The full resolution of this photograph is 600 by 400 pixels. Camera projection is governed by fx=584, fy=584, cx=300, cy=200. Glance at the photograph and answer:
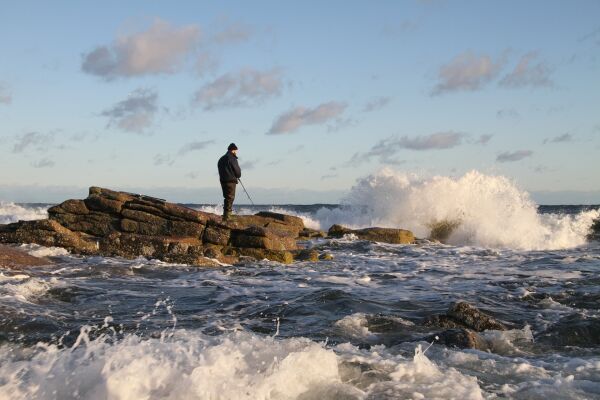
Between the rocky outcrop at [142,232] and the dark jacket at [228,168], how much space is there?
55.9 inches

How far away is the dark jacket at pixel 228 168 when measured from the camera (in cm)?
1709

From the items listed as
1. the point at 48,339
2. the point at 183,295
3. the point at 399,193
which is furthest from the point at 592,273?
the point at 399,193

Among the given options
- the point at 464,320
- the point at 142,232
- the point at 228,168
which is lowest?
the point at 464,320

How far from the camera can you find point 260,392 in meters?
4.28

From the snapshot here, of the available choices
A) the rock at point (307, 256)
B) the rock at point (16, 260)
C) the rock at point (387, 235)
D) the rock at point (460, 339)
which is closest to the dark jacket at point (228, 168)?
the rock at point (307, 256)

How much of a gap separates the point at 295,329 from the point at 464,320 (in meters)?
2.18

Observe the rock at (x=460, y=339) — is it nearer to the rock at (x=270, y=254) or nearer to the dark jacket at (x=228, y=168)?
the rock at (x=270, y=254)

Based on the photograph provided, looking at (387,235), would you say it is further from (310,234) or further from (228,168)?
(228,168)

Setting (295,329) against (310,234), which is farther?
(310,234)

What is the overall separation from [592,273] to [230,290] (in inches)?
325

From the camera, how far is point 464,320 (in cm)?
750

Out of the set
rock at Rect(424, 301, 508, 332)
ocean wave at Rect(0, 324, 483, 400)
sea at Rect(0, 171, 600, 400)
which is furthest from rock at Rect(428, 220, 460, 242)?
ocean wave at Rect(0, 324, 483, 400)

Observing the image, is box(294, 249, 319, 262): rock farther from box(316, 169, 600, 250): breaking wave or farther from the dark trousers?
box(316, 169, 600, 250): breaking wave

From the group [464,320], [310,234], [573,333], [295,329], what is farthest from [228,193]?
[573,333]
